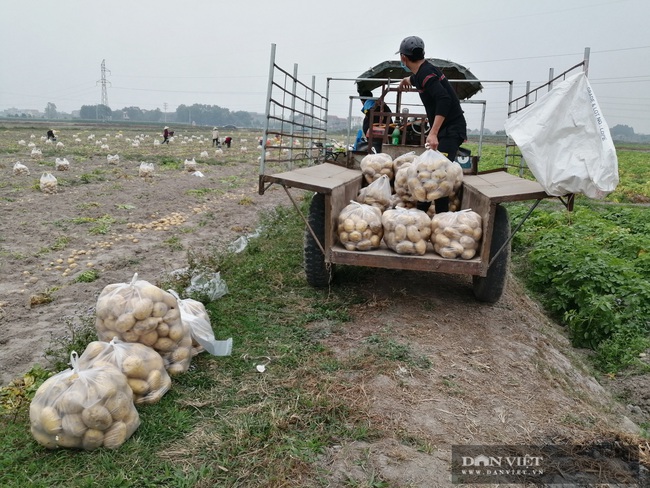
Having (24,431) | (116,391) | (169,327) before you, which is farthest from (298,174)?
(24,431)

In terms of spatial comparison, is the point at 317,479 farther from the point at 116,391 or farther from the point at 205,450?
the point at 116,391

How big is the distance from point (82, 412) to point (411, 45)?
4.38 metres

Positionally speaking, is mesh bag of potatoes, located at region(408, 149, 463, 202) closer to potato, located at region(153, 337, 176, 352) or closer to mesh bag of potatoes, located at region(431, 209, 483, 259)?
mesh bag of potatoes, located at region(431, 209, 483, 259)

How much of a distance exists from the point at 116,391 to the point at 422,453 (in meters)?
1.73

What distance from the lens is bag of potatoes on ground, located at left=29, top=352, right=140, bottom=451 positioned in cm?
265

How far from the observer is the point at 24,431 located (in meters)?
2.90

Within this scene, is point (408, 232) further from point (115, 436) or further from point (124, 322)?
point (115, 436)

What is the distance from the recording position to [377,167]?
5.64 metres

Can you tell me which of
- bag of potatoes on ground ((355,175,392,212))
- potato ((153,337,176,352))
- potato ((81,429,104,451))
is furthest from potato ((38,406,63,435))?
bag of potatoes on ground ((355,175,392,212))

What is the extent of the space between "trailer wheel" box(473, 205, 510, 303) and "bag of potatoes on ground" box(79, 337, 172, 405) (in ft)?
10.1

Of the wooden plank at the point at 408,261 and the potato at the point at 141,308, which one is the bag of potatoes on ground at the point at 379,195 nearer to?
the wooden plank at the point at 408,261

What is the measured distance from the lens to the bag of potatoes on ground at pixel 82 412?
8.68 ft

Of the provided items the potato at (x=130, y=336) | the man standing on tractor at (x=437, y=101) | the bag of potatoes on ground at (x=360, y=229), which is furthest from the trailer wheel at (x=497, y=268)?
the potato at (x=130, y=336)

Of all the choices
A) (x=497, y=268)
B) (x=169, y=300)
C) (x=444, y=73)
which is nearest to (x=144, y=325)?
(x=169, y=300)
